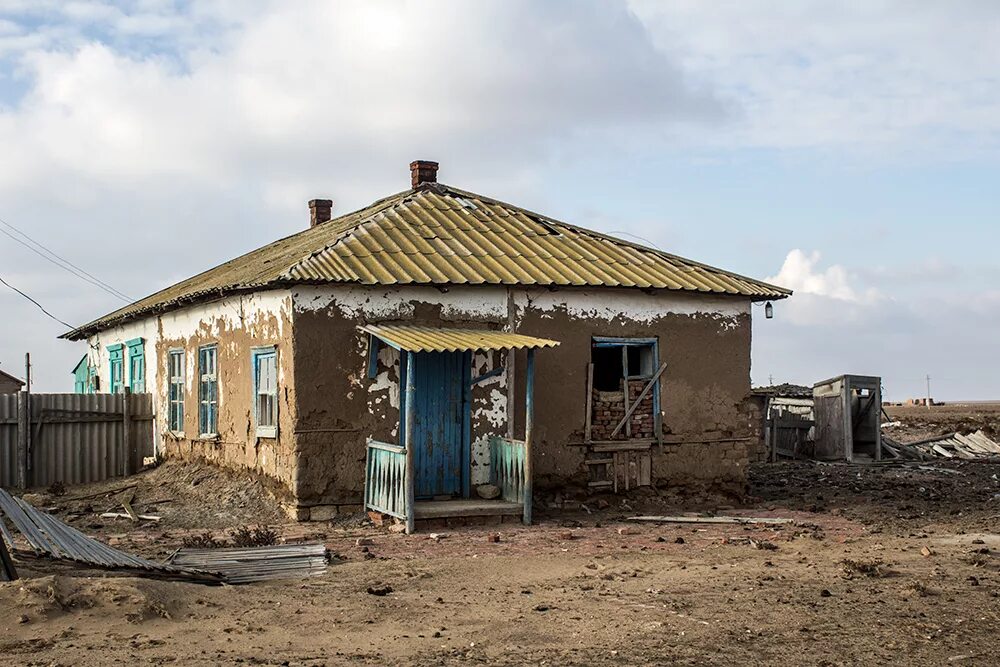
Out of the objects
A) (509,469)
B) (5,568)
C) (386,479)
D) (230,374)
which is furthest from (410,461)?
(5,568)

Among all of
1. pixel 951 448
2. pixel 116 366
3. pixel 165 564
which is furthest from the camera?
pixel 951 448

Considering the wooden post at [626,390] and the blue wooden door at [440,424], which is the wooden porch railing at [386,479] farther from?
the wooden post at [626,390]

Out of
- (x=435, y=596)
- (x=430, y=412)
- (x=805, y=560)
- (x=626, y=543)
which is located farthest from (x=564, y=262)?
(x=435, y=596)

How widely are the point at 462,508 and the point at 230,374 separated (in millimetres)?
4362

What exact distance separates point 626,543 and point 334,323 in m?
4.39

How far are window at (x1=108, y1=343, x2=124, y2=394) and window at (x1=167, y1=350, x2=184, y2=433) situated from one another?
12.8 feet

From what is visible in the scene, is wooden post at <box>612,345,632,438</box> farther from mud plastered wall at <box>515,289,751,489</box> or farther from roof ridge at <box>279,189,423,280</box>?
roof ridge at <box>279,189,423,280</box>

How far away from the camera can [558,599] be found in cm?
875

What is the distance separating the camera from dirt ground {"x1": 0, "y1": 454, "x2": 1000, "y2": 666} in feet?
23.1

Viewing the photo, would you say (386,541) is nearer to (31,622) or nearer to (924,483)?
(31,622)

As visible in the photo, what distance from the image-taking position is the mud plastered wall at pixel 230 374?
13.4m

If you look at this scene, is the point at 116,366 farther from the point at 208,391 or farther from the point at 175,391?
the point at 208,391

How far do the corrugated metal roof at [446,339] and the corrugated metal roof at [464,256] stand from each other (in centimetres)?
59

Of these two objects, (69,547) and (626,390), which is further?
(626,390)
